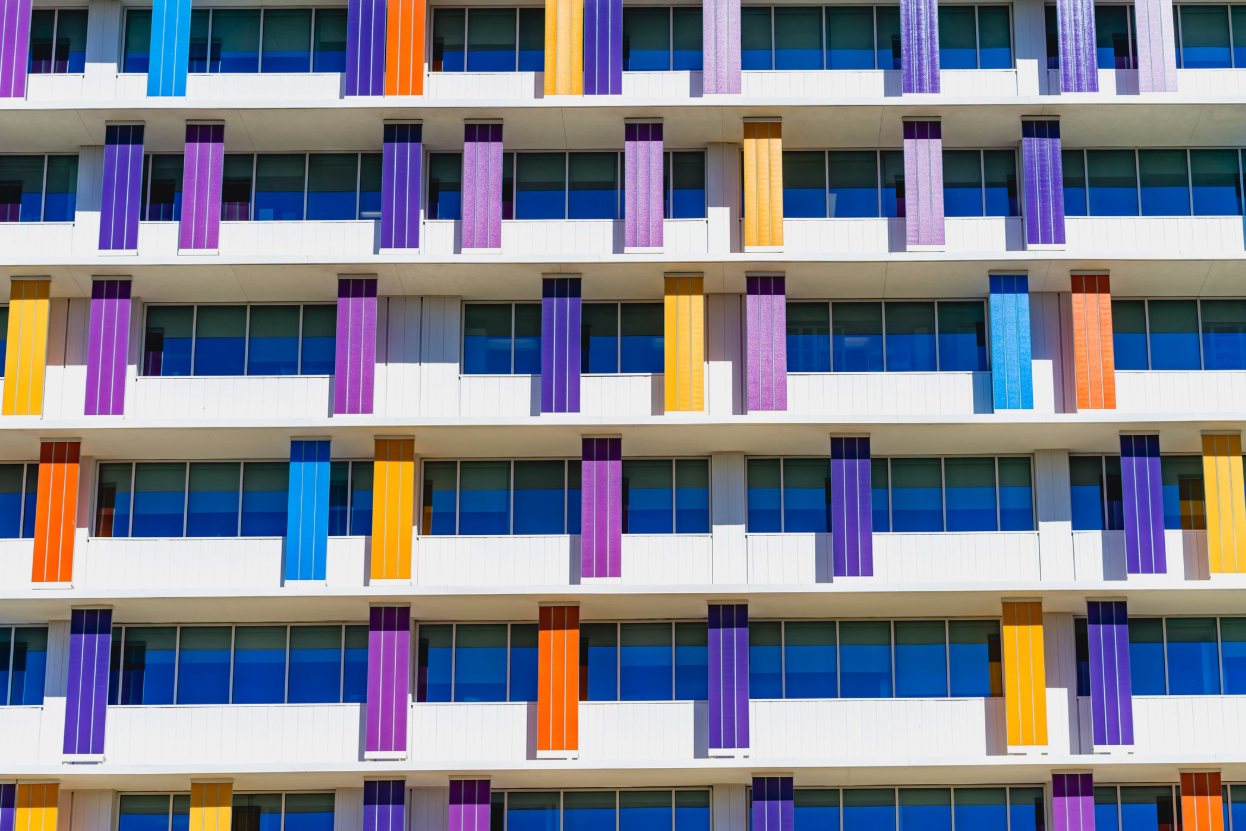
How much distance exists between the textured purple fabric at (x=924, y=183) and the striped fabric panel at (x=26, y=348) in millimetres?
19897

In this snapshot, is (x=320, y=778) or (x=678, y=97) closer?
(x=320, y=778)

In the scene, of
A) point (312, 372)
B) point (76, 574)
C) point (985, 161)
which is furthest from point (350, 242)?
point (985, 161)

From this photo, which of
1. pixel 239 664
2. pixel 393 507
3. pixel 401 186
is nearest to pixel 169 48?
pixel 401 186

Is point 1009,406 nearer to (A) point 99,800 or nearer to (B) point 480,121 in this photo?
(B) point 480,121

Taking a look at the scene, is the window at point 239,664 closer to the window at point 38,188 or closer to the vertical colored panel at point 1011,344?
the window at point 38,188

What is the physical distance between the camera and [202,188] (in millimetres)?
35688

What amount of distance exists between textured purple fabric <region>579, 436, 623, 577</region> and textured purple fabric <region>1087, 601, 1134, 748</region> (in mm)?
10519

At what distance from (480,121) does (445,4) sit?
3.58 metres

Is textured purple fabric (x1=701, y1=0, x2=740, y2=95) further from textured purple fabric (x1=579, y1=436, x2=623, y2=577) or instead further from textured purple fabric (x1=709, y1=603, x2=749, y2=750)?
textured purple fabric (x1=709, y1=603, x2=749, y2=750)

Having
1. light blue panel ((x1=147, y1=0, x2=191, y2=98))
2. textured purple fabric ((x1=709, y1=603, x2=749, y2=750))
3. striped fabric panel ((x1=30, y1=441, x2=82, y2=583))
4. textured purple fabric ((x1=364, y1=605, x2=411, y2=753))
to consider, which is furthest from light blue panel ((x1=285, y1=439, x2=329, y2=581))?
light blue panel ((x1=147, y1=0, x2=191, y2=98))

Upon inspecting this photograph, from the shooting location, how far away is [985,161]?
121ft

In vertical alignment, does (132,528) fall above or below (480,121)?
below

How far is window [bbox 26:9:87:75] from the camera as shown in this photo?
3712cm

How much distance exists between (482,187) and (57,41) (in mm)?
11157
